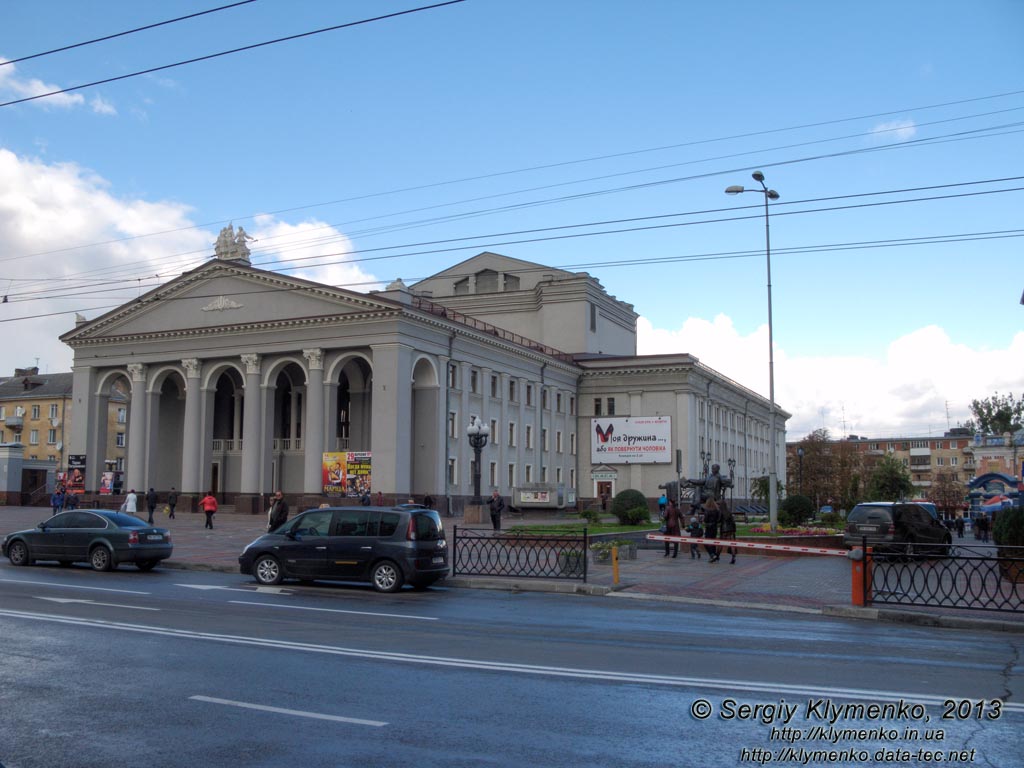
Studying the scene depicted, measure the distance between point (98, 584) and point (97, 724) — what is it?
1202cm

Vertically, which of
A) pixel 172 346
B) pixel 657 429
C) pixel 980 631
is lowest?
pixel 980 631

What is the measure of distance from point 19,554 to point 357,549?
9734mm

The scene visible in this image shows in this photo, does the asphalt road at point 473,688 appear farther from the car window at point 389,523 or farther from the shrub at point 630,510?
the shrub at point 630,510

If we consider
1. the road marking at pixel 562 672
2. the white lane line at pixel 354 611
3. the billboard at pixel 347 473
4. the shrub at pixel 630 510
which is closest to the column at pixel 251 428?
the billboard at pixel 347 473

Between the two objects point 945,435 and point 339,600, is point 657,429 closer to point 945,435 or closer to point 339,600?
point 339,600

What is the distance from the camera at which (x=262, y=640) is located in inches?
439

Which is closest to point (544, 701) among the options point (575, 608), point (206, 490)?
point (575, 608)

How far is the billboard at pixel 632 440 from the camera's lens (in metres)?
65.9

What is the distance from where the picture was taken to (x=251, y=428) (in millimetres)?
52188

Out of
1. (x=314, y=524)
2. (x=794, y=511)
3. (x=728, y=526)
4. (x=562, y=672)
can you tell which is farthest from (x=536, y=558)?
(x=794, y=511)

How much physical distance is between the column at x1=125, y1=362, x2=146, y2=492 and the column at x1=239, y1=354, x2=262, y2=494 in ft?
25.8

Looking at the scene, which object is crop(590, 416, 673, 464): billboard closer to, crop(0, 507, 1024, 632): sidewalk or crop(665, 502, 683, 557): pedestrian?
crop(0, 507, 1024, 632): sidewalk

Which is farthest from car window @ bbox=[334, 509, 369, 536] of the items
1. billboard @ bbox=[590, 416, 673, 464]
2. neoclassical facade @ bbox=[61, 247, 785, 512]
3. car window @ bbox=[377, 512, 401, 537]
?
billboard @ bbox=[590, 416, 673, 464]

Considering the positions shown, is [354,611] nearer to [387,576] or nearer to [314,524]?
[387,576]
